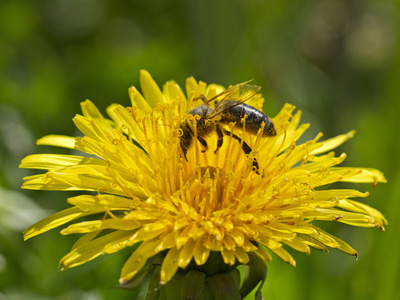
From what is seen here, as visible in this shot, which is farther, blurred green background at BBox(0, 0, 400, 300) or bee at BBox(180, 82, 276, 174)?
blurred green background at BBox(0, 0, 400, 300)

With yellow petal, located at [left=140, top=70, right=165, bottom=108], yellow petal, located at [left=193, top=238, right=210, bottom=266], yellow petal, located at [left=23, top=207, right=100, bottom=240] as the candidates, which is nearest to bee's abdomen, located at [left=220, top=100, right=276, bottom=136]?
yellow petal, located at [left=140, top=70, right=165, bottom=108]

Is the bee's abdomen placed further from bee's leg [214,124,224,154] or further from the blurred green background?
the blurred green background

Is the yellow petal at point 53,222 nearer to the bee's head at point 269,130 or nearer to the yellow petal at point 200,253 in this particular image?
the yellow petal at point 200,253

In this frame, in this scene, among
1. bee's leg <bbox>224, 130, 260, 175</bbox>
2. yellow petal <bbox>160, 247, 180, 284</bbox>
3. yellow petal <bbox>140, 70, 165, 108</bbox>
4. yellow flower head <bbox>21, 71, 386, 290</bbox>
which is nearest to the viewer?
yellow petal <bbox>160, 247, 180, 284</bbox>

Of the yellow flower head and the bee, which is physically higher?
the bee

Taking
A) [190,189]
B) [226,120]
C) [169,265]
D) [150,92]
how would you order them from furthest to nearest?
[150,92] < [226,120] < [190,189] < [169,265]

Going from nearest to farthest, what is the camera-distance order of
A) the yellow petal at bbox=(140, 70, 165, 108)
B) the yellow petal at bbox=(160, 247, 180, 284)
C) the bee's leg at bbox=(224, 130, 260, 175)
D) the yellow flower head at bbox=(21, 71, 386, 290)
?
the yellow petal at bbox=(160, 247, 180, 284)
the yellow flower head at bbox=(21, 71, 386, 290)
the bee's leg at bbox=(224, 130, 260, 175)
the yellow petal at bbox=(140, 70, 165, 108)

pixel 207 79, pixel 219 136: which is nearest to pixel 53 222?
pixel 219 136

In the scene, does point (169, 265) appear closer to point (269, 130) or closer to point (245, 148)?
point (245, 148)
